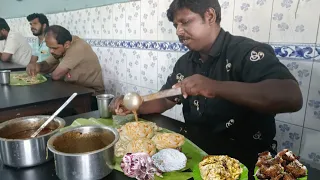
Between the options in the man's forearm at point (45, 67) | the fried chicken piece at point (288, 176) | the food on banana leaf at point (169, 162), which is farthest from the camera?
the man's forearm at point (45, 67)

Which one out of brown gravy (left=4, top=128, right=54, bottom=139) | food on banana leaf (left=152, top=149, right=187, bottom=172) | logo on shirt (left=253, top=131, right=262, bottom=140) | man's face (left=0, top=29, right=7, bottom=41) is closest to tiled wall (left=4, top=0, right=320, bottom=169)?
logo on shirt (left=253, top=131, right=262, bottom=140)

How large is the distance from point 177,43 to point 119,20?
1012 millimetres

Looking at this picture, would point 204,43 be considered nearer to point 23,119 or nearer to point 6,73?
point 23,119

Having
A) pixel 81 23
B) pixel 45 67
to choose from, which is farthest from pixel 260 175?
pixel 81 23

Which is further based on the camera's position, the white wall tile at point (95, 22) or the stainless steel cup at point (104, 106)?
the white wall tile at point (95, 22)

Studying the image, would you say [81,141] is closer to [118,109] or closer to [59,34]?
[118,109]

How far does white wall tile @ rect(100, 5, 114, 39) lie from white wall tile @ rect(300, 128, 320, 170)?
2.47 metres

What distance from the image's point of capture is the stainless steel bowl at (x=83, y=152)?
0.81 metres

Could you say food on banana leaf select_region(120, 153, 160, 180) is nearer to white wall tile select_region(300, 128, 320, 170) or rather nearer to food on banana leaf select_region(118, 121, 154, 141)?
food on banana leaf select_region(118, 121, 154, 141)

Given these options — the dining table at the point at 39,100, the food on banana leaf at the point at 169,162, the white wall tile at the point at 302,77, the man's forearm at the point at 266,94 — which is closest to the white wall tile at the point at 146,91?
the dining table at the point at 39,100

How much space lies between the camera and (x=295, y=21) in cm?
161

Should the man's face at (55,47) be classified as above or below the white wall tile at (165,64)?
above

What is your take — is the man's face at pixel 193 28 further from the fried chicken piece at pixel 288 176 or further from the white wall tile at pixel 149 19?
the white wall tile at pixel 149 19

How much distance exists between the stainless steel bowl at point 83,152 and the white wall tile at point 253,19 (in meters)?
1.35
